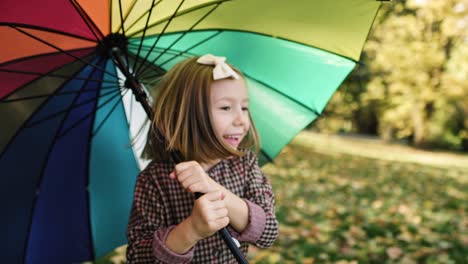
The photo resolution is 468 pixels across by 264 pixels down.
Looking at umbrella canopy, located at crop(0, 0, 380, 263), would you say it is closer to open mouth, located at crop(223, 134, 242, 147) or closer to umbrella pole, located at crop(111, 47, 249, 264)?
umbrella pole, located at crop(111, 47, 249, 264)

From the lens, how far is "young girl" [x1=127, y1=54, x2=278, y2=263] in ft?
5.53

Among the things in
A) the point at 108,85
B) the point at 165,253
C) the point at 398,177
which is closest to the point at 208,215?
the point at 165,253

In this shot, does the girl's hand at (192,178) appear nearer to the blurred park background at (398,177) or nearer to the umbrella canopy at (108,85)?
the umbrella canopy at (108,85)

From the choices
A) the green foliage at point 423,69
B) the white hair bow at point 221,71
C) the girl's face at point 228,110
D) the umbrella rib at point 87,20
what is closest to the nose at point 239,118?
the girl's face at point 228,110

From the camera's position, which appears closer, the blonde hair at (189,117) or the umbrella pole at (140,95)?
the umbrella pole at (140,95)

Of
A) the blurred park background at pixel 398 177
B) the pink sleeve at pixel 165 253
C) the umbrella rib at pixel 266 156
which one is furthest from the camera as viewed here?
the blurred park background at pixel 398 177

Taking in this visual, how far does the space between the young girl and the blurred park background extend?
0.79 metres

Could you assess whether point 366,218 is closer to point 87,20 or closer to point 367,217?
point 367,217

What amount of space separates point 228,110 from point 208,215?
1.38 feet

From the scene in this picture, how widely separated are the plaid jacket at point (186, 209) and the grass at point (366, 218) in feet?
4.87

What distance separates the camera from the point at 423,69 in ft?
46.1

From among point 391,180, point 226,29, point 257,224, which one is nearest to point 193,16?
point 226,29

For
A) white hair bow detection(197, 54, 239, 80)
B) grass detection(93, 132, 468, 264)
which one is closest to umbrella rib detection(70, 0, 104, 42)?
white hair bow detection(197, 54, 239, 80)

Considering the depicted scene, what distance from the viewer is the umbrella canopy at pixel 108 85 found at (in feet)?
6.17
